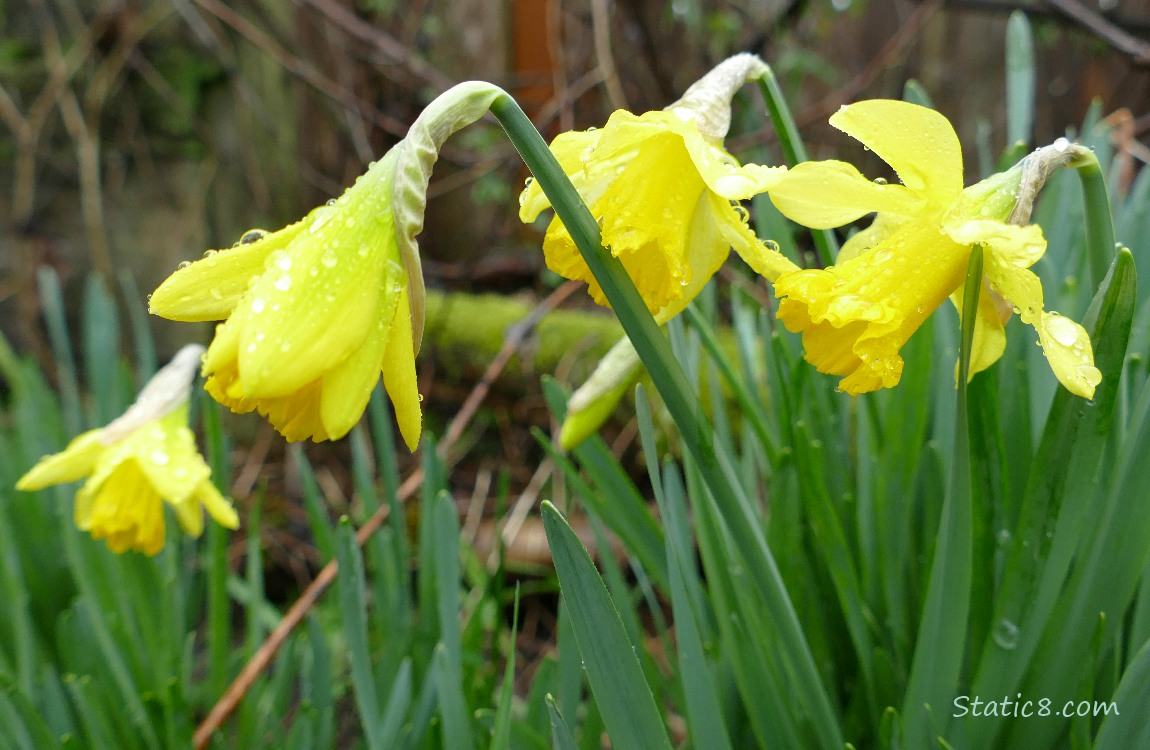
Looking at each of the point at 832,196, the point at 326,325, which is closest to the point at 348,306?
the point at 326,325

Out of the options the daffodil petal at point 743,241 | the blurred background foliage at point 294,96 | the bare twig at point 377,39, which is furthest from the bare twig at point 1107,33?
the bare twig at point 377,39

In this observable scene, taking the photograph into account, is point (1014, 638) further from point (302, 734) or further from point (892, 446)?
point (302, 734)

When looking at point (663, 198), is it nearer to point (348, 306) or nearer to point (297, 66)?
point (348, 306)

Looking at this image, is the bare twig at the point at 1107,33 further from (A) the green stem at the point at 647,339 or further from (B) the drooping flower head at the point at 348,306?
(B) the drooping flower head at the point at 348,306

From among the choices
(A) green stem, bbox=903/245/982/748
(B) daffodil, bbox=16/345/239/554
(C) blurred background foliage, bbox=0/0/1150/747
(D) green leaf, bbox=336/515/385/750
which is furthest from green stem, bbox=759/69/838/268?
(C) blurred background foliage, bbox=0/0/1150/747

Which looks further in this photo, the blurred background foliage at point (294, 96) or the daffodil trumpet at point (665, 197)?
the blurred background foliage at point (294, 96)

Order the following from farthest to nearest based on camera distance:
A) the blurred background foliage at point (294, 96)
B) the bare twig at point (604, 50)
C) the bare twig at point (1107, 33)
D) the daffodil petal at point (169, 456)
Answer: the blurred background foliage at point (294, 96) → the bare twig at point (604, 50) → the bare twig at point (1107, 33) → the daffodil petal at point (169, 456)
